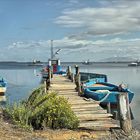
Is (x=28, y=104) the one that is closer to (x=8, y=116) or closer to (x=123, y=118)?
(x=8, y=116)

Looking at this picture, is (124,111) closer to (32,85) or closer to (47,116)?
(47,116)

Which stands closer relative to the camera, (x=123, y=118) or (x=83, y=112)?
(x=123, y=118)

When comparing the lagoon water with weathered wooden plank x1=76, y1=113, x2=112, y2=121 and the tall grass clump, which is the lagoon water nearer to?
weathered wooden plank x1=76, y1=113, x2=112, y2=121

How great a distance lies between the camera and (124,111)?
12.3m

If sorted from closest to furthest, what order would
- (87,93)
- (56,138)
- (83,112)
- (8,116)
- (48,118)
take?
(56,138) → (48,118) → (8,116) → (83,112) → (87,93)

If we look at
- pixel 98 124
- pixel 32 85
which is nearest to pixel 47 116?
pixel 98 124

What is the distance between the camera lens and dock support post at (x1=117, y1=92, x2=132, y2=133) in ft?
40.1

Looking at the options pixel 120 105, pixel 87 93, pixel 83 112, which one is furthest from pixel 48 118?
pixel 87 93

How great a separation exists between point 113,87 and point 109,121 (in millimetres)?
17138

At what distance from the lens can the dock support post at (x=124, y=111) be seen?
12.2 meters

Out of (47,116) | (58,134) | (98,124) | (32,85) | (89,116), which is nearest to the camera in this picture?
(58,134)

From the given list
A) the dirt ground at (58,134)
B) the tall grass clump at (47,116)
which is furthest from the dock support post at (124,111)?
the tall grass clump at (47,116)

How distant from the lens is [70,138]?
37.2 ft

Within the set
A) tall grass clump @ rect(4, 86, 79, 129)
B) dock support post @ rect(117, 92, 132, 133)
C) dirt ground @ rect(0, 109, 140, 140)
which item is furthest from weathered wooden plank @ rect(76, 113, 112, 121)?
dock support post @ rect(117, 92, 132, 133)
